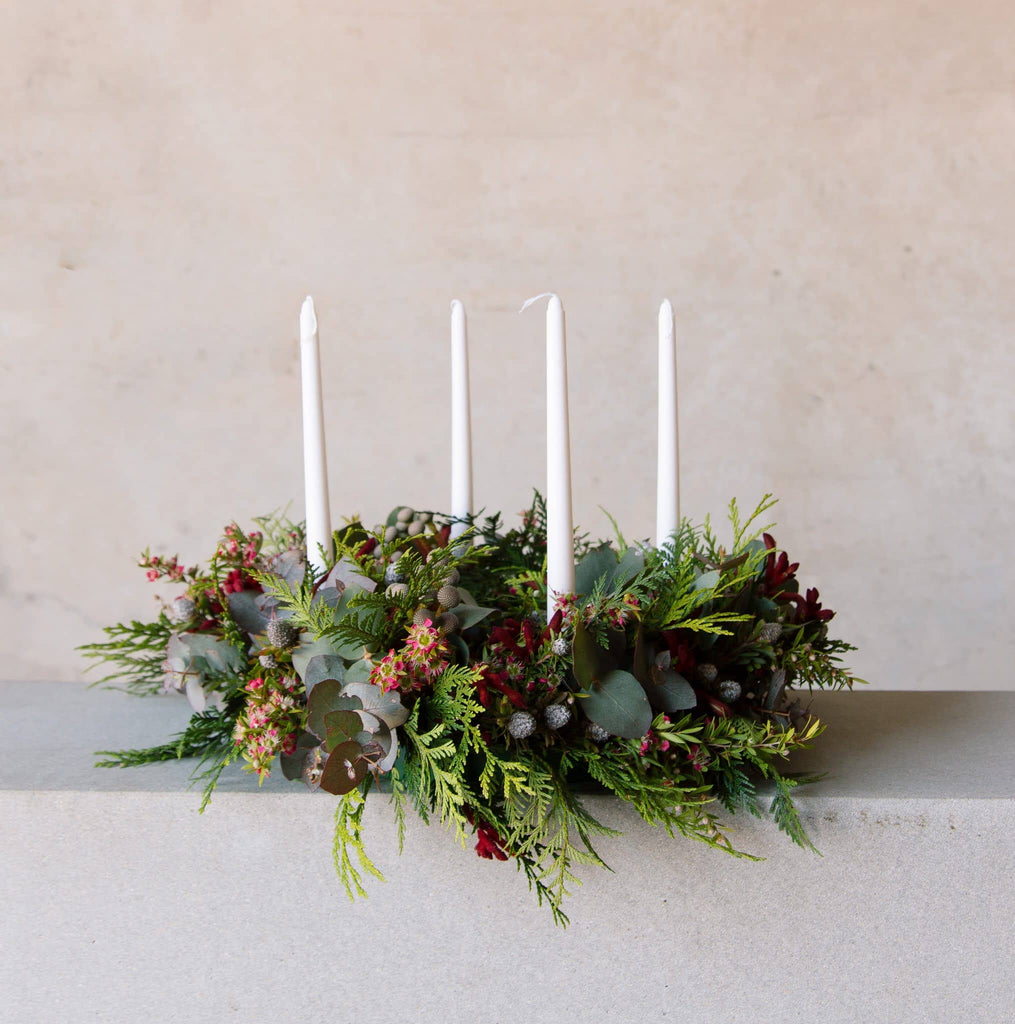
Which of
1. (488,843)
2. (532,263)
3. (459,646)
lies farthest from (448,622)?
(532,263)

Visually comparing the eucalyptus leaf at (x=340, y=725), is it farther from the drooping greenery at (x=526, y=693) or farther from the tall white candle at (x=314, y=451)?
the tall white candle at (x=314, y=451)

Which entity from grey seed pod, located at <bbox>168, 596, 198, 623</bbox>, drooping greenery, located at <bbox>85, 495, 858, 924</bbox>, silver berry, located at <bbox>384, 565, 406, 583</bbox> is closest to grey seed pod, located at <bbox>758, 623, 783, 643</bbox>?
drooping greenery, located at <bbox>85, 495, 858, 924</bbox>

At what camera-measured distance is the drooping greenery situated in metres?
0.51

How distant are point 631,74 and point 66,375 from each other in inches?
48.8

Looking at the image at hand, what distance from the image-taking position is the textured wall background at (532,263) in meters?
1.92

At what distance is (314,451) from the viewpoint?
1.93 ft

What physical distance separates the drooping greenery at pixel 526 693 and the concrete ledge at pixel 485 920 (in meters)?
0.02

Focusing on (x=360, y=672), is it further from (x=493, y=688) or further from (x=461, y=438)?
(x=461, y=438)

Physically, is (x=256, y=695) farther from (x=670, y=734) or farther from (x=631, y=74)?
(x=631, y=74)

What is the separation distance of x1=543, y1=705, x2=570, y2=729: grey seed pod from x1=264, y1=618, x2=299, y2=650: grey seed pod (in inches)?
5.9

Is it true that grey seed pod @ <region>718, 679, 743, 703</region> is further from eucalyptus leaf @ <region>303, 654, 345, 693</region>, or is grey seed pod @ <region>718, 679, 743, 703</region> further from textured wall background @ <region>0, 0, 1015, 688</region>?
textured wall background @ <region>0, 0, 1015, 688</region>

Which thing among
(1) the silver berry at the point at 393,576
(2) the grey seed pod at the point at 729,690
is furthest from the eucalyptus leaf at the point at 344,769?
(2) the grey seed pod at the point at 729,690

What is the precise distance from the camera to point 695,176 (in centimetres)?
194

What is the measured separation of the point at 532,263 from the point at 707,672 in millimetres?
1517
